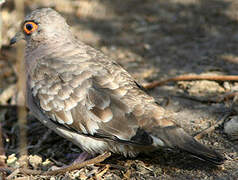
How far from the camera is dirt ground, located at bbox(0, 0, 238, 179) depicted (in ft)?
13.4

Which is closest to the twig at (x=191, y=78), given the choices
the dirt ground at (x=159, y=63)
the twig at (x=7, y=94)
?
the dirt ground at (x=159, y=63)

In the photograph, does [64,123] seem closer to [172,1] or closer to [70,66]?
[70,66]

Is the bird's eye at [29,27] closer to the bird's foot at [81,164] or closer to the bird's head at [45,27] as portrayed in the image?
the bird's head at [45,27]

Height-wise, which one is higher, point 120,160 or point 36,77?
point 36,77

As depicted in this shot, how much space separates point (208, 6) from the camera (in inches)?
305

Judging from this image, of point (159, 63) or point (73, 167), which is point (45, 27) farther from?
point (159, 63)

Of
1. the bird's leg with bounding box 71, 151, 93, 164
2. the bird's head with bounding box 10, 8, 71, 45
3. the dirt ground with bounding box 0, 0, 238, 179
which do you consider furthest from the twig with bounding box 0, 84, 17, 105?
A: the bird's leg with bounding box 71, 151, 93, 164

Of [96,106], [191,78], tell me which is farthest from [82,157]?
[191,78]

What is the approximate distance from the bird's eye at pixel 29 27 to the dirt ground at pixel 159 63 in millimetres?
1393

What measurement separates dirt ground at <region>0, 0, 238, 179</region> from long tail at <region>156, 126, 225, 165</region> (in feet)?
0.83

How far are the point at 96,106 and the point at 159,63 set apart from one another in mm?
2502

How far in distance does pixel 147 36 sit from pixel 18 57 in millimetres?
2463

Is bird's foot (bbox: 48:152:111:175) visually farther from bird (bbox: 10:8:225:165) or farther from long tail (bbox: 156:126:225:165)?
long tail (bbox: 156:126:225:165)

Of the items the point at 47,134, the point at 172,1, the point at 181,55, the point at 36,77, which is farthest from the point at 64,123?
the point at 172,1
